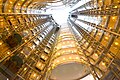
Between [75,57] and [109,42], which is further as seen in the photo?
[75,57]

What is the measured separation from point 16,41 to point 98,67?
4003 millimetres

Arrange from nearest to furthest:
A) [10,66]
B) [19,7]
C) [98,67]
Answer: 1. [10,66]
2. [98,67]
3. [19,7]

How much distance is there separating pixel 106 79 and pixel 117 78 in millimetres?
919

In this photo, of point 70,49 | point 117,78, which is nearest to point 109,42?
point 117,78

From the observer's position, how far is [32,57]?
519 inches

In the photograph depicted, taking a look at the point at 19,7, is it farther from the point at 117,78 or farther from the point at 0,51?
the point at 117,78

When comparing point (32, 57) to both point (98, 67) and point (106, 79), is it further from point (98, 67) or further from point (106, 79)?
point (106, 79)

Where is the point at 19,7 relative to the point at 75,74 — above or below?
above

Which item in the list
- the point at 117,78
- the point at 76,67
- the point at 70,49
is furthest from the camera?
the point at 70,49

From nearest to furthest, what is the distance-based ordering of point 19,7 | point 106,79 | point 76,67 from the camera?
point 106,79
point 76,67
point 19,7

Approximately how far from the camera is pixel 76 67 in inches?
574

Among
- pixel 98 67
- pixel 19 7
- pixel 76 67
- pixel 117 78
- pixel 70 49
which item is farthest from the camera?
pixel 19 7

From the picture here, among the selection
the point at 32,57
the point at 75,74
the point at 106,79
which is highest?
the point at 106,79

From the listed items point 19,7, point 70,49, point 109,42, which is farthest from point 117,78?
point 19,7
